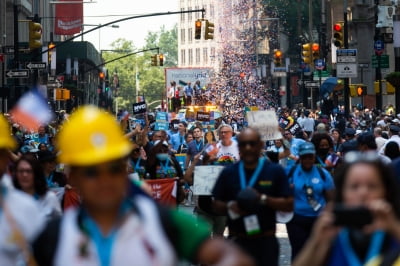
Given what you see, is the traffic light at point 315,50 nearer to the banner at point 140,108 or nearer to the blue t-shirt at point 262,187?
the banner at point 140,108

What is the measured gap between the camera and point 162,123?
115ft

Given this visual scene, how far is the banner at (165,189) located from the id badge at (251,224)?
16.5 ft

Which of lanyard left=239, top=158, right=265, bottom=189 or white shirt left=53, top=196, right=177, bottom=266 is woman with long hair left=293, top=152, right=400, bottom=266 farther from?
lanyard left=239, top=158, right=265, bottom=189

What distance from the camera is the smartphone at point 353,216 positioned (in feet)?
13.9

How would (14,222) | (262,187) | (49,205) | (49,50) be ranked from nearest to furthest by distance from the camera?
(14,222) < (49,205) < (262,187) < (49,50)

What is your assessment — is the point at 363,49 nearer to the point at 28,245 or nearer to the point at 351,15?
the point at 351,15

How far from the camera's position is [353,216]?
4.23 m

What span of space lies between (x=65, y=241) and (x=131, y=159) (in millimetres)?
10971

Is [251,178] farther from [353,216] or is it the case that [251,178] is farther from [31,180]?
[353,216]

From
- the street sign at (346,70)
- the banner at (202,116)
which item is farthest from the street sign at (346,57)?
the banner at (202,116)

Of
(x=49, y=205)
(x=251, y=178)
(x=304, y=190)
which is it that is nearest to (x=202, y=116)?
(x=304, y=190)

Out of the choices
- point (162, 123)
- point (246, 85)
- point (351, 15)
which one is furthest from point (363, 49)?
point (162, 123)

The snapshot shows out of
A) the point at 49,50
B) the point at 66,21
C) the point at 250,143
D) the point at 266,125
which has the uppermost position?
the point at 66,21

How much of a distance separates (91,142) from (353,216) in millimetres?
906
